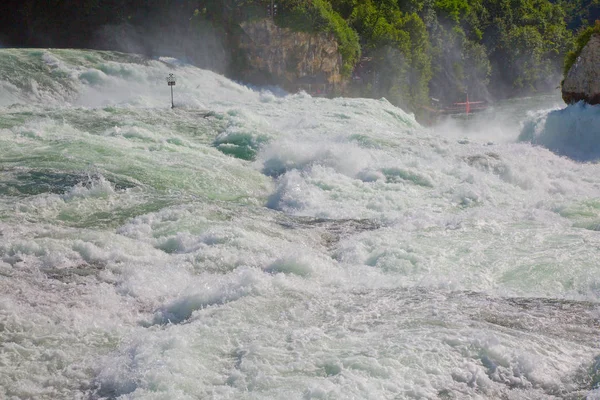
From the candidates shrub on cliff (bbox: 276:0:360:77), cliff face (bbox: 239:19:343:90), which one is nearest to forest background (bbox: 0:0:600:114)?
shrub on cliff (bbox: 276:0:360:77)

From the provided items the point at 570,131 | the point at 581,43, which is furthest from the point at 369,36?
the point at 570,131

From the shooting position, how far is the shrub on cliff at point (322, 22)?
30.1 metres

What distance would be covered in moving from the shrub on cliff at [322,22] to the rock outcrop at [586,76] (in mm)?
11197

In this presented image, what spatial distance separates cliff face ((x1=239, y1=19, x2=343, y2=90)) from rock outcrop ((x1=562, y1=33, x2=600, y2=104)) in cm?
1108

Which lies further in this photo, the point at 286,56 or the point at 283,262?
the point at 286,56

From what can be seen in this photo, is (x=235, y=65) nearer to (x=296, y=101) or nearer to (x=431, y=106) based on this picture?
(x=296, y=101)

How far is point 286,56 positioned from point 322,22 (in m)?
2.12

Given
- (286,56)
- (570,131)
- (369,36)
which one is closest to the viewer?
(570,131)

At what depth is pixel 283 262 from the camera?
9.30m

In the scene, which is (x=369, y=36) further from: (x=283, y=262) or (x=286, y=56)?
(x=283, y=262)

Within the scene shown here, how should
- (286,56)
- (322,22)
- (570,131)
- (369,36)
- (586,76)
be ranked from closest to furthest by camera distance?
(570,131)
(586,76)
(286,56)
(322,22)
(369,36)

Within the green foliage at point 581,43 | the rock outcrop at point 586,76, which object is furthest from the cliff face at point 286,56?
the rock outcrop at point 586,76

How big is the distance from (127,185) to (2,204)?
6.34 feet

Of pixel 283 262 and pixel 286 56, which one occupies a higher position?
pixel 283 262
